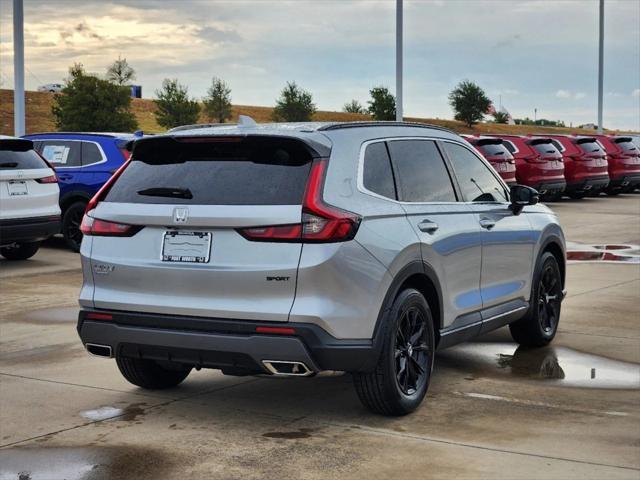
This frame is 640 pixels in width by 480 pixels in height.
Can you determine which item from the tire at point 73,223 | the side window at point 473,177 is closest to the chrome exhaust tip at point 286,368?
the side window at point 473,177

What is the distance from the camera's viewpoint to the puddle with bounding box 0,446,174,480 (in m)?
5.28

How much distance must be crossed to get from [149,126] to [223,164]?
78.3 metres

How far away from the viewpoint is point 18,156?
46.4 ft

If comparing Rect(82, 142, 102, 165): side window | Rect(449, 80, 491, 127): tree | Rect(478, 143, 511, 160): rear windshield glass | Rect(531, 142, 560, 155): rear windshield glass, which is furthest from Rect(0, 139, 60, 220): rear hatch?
Rect(449, 80, 491, 127): tree

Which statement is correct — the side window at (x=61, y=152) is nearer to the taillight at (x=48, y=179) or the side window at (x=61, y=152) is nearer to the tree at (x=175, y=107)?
the taillight at (x=48, y=179)

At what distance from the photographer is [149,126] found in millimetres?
82875

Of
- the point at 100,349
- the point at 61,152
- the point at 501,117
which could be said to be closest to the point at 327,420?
the point at 100,349

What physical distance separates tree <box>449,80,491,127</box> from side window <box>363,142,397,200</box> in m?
74.5

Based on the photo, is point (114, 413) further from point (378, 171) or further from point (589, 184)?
point (589, 184)

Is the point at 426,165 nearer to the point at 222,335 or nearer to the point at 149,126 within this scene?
the point at 222,335

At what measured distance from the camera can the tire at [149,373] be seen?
692 centimetres

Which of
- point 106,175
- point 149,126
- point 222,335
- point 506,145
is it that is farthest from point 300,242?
point 149,126

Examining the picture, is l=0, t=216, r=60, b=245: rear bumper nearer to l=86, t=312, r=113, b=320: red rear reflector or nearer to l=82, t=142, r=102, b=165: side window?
l=82, t=142, r=102, b=165: side window

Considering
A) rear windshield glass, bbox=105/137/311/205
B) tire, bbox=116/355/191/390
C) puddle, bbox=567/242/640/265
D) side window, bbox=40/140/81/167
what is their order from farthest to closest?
side window, bbox=40/140/81/167 < puddle, bbox=567/242/640/265 < tire, bbox=116/355/191/390 < rear windshield glass, bbox=105/137/311/205
